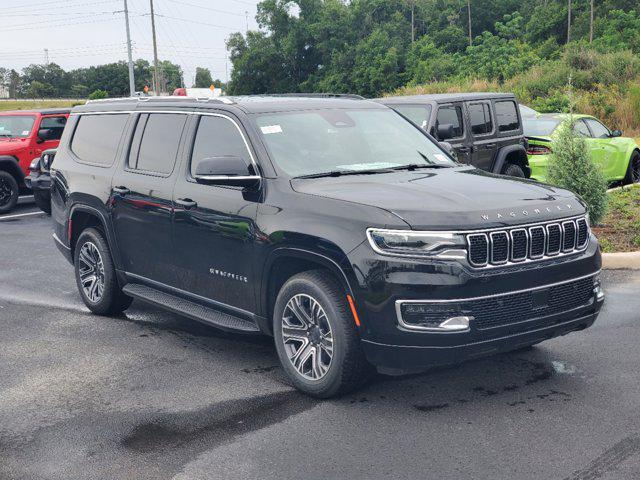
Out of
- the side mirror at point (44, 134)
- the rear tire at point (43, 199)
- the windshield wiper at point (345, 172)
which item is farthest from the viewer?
the side mirror at point (44, 134)

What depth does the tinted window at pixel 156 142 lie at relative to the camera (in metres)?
6.70

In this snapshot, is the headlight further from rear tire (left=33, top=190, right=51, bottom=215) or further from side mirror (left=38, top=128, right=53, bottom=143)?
side mirror (left=38, top=128, right=53, bottom=143)

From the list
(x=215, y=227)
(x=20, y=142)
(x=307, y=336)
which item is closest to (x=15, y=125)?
(x=20, y=142)

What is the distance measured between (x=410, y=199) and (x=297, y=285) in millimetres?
886

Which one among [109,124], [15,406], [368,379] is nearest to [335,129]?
[368,379]

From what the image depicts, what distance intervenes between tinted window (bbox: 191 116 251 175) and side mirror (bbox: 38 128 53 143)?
37.1 ft

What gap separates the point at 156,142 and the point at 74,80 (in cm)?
15162

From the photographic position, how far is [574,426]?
16.0 ft

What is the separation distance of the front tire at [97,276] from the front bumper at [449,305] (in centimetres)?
325

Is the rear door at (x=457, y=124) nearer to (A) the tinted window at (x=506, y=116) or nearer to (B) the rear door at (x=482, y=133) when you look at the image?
(B) the rear door at (x=482, y=133)

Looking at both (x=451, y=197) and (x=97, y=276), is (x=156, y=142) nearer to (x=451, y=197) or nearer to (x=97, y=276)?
(x=97, y=276)

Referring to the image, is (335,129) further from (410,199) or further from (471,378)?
(471,378)

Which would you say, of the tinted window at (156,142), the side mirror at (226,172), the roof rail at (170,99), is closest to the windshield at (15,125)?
the roof rail at (170,99)

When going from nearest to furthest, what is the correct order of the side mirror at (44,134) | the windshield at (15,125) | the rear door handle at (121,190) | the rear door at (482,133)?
1. the rear door handle at (121,190)
2. the rear door at (482,133)
3. the side mirror at (44,134)
4. the windshield at (15,125)
